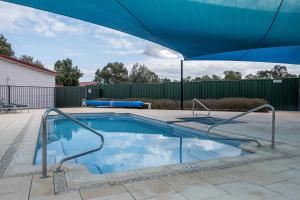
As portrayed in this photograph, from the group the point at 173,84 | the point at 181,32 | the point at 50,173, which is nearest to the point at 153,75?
the point at 173,84

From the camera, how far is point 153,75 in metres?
38.7

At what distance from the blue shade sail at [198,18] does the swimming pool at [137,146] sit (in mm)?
2342

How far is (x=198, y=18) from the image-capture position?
4.74m

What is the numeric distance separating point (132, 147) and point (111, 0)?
3357 millimetres

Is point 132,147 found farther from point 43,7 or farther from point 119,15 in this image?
point 43,7

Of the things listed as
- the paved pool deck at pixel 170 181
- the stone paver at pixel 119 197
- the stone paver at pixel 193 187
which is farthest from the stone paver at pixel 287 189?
the stone paver at pixel 119 197

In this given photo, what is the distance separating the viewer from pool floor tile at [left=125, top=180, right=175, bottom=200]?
2.57 metres

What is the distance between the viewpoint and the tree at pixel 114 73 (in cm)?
3797

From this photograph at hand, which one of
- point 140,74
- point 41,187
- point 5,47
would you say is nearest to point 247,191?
point 41,187

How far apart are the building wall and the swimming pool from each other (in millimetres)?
8113

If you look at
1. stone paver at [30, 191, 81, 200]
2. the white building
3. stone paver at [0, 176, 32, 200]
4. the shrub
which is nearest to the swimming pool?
stone paver at [0, 176, 32, 200]

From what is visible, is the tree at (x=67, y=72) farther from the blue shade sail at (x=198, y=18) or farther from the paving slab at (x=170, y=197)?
the paving slab at (x=170, y=197)

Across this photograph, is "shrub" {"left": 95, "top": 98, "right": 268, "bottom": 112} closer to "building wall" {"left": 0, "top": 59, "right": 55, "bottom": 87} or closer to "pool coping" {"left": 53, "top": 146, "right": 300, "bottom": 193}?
"building wall" {"left": 0, "top": 59, "right": 55, "bottom": 87}

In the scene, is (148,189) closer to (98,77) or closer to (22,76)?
(22,76)
